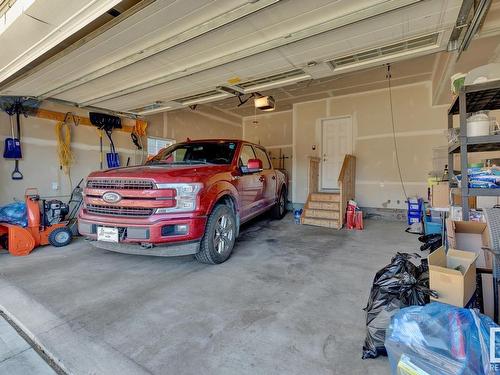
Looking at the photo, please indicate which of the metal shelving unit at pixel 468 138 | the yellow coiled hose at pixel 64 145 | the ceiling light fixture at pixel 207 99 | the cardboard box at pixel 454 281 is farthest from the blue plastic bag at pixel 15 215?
the metal shelving unit at pixel 468 138

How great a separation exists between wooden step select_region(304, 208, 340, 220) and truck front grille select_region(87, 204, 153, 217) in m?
3.85

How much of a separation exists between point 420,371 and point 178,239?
7.23 feet

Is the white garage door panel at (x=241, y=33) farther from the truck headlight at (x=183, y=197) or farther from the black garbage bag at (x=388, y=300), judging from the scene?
the black garbage bag at (x=388, y=300)

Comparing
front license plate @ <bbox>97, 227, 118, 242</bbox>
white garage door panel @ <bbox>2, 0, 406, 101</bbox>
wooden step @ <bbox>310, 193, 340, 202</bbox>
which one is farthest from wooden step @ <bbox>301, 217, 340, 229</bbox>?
front license plate @ <bbox>97, 227, 118, 242</bbox>

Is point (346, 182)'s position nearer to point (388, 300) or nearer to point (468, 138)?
point (468, 138)

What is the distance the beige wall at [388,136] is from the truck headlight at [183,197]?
203 inches

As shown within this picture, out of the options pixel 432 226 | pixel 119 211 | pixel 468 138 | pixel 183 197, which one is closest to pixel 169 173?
pixel 183 197

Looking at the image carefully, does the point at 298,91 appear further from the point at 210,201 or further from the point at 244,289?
the point at 244,289

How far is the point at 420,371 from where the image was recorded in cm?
110

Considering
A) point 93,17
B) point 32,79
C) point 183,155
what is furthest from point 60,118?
point 93,17

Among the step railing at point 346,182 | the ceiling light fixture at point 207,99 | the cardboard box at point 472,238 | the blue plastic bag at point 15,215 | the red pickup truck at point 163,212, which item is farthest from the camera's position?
the step railing at point 346,182

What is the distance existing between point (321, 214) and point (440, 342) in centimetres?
461

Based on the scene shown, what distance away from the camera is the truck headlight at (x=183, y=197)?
276 centimetres

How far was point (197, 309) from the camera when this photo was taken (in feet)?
7.05
